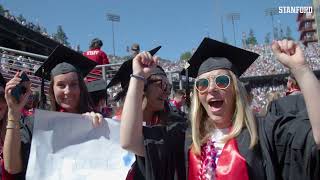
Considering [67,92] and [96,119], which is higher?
[67,92]

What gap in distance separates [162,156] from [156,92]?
836mm

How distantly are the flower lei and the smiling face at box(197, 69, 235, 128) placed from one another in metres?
0.17

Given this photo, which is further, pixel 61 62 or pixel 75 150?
pixel 61 62

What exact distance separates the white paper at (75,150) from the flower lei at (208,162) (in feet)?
2.06

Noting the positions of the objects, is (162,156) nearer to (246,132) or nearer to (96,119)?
(246,132)

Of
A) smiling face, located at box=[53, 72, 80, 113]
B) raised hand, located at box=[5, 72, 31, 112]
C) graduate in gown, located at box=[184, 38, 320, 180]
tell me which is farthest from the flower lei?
raised hand, located at box=[5, 72, 31, 112]

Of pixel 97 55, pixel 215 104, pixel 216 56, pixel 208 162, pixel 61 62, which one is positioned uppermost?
pixel 97 55

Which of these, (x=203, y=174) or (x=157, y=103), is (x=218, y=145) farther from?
(x=157, y=103)

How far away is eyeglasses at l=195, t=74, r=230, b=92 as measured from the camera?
2617 millimetres

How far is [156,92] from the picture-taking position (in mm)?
3406

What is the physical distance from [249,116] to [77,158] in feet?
4.16

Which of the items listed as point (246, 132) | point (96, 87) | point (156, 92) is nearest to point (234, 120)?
point (246, 132)

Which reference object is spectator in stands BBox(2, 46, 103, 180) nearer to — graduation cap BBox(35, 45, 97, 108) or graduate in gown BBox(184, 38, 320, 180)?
graduation cap BBox(35, 45, 97, 108)

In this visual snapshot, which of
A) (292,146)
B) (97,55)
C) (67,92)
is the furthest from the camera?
(97,55)
